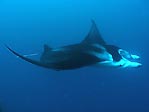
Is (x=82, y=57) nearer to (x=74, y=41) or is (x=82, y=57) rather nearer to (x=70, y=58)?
(x=70, y=58)

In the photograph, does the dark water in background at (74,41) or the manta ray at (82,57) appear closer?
the manta ray at (82,57)

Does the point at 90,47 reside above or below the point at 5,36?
below

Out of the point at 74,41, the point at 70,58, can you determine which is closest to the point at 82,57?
the point at 70,58

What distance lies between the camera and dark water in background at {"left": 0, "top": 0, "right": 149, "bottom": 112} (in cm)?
715

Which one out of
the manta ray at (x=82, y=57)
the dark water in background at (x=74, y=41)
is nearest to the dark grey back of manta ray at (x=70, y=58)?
the manta ray at (x=82, y=57)

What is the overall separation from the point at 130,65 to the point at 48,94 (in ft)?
16.5

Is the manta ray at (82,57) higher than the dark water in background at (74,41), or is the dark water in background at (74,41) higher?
the dark water in background at (74,41)

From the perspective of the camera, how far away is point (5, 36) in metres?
8.99

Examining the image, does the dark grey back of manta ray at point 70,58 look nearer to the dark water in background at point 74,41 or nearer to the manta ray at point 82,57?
the manta ray at point 82,57

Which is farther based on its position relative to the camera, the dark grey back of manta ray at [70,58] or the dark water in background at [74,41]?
the dark water in background at [74,41]

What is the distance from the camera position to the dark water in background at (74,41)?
23.5ft

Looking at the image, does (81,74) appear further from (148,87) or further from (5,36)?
(5,36)

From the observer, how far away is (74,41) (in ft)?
26.5

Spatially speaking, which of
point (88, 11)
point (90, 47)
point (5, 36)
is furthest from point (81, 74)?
point (90, 47)
